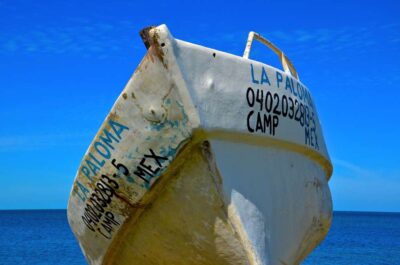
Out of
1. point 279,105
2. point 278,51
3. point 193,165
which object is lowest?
point 193,165

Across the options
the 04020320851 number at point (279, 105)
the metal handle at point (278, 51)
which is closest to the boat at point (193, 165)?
the 04020320851 number at point (279, 105)

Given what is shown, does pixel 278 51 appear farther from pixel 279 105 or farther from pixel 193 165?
pixel 193 165

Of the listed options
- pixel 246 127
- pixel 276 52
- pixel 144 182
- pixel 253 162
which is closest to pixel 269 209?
pixel 253 162

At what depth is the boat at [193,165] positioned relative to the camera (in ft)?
15.4

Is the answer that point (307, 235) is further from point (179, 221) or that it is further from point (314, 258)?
point (314, 258)

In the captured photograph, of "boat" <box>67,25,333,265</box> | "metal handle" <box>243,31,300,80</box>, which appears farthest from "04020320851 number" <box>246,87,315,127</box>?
"metal handle" <box>243,31,300,80</box>

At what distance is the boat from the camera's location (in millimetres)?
4703

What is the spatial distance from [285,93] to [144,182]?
4.86ft

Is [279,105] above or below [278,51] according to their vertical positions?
below

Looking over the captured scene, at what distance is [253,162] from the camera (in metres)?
5.20

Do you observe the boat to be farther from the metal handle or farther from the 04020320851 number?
the metal handle

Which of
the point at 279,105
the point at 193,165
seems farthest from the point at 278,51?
the point at 193,165

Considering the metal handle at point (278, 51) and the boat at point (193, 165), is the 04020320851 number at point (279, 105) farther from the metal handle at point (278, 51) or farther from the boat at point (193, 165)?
the metal handle at point (278, 51)

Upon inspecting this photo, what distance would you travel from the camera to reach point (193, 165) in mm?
4922
